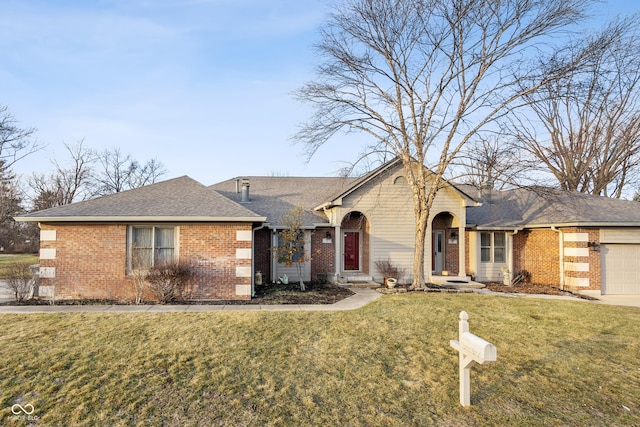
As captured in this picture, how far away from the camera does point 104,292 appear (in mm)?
10477

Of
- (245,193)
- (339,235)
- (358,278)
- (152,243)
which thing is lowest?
(358,278)

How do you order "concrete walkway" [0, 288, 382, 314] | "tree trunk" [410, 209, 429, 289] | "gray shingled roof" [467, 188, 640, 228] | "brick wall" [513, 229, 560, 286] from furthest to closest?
"brick wall" [513, 229, 560, 286]
"gray shingled roof" [467, 188, 640, 228]
"tree trunk" [410, 209, 429, 289]
"concrete walkway" [0, 288, 382, 314]

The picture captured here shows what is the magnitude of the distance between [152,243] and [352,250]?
29.1 ft

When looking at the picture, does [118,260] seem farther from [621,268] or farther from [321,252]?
[621,268]

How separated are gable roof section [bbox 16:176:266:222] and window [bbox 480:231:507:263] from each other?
431 inches

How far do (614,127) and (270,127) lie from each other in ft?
79.9

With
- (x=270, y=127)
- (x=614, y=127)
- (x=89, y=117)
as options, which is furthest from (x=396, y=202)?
(x=614, y=127)

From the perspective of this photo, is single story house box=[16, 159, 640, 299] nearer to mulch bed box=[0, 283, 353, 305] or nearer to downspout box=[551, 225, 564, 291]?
downspout box=[551, 225, 564, 291]

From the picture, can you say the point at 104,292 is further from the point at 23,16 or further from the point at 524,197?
the point at 524,197

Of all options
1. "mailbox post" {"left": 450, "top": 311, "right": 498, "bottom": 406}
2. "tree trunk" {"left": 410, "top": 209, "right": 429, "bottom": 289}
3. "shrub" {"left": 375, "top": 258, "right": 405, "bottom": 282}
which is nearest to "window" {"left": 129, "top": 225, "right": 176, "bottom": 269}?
"shrub" {"left": 375, "top": 258, "right": 405, "bottom": 282}

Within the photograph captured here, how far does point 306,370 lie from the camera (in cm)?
555

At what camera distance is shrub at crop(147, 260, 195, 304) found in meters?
10.1

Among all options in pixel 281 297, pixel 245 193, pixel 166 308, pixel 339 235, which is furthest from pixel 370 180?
pixel 166 308

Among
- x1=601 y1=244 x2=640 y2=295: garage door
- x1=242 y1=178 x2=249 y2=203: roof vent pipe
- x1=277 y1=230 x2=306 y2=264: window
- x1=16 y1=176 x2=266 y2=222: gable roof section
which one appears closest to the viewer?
x1=16 y1=176 x2=266 y2=222: gable roof section
